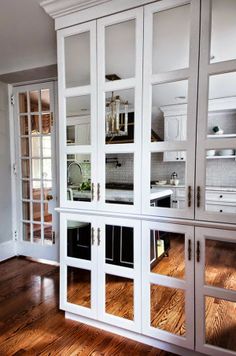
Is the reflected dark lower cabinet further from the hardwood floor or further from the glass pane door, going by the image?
the glass pane door

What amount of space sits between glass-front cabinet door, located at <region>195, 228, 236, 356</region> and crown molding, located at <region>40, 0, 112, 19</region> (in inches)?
67.0

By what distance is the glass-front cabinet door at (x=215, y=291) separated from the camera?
156 centimetres

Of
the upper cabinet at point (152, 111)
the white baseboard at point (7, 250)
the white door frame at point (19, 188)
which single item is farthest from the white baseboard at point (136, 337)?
the white baseboard at point (7, 250)

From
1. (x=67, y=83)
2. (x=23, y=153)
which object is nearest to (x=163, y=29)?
(x=67, y=83)

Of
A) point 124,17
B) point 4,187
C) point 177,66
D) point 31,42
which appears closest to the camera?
point 177,66

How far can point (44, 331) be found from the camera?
196 cm

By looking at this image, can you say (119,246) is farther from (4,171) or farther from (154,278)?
(4,171)

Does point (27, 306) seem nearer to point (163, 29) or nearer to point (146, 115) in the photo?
point (146, 115)

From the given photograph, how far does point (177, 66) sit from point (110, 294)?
1658mm

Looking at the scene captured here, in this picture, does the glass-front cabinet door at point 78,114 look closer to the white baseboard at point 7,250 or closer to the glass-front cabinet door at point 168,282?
the glass-front cabinet door at point 168,282

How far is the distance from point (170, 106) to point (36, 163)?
2141 mm

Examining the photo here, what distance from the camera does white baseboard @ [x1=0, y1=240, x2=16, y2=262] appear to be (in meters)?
3.33

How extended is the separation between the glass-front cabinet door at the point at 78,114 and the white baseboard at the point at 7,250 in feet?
5.71

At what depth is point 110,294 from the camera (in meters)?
1.96
